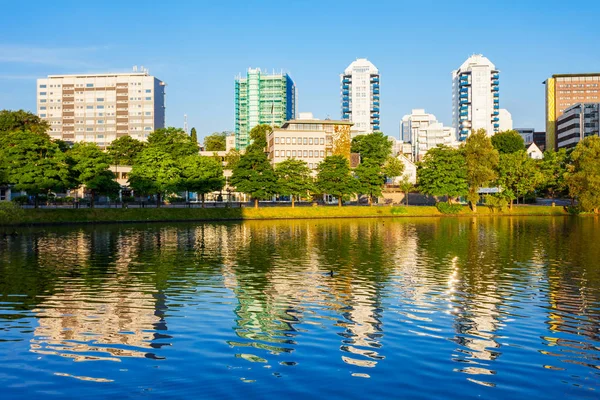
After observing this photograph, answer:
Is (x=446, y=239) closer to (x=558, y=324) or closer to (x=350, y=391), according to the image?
(x=558, y=324)

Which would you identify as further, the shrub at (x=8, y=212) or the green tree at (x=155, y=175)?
the green tree at (x=155, y=175)

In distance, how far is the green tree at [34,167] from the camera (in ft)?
330

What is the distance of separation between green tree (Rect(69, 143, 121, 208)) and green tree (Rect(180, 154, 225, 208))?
15.7 meters

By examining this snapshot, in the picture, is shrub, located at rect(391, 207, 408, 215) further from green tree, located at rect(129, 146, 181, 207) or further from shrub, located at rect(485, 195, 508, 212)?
green tree, located at rect(129, 146, 181, 207)

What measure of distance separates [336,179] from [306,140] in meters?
34.6

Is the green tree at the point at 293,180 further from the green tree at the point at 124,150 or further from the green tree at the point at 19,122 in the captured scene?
the green tree at the point at 19,122

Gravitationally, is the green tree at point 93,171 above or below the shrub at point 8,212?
above

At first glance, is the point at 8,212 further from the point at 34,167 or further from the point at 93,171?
the point at 93,171

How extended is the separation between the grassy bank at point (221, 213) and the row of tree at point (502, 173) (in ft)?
16.6

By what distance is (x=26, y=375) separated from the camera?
18172 millimetres

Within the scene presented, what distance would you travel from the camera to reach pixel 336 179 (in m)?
134

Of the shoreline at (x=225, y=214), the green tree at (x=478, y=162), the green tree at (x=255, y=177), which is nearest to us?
the shoreline at (x=225, y=214)

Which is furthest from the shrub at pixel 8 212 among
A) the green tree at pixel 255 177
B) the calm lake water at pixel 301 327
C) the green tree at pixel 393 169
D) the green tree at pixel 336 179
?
the green tree at pixel 393 169

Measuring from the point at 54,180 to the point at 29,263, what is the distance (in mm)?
60108
